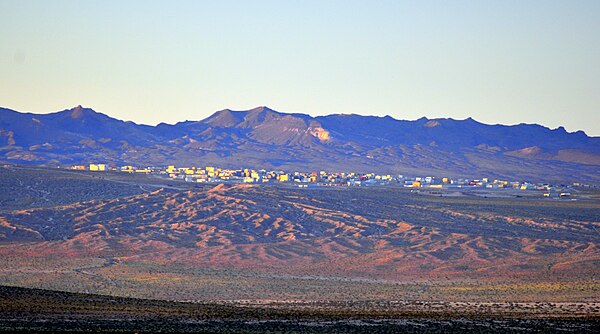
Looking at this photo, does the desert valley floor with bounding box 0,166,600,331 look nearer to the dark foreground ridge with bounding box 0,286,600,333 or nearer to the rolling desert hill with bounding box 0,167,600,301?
the rolling desert hill with bounding box 0,167,600,301

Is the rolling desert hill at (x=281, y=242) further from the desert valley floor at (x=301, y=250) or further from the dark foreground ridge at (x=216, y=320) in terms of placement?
the dark foreground ridge at (x=216, y=320)

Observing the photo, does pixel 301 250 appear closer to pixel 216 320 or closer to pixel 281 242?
pixel 281 242

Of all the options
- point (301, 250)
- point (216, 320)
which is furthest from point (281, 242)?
point (216, 320)

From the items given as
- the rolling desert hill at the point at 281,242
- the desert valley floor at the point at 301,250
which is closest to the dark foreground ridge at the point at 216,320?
the desert valley floor at the point at 301,250

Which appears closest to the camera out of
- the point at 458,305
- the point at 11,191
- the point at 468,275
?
the point at 458,305

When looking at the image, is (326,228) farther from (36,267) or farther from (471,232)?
(36,267)

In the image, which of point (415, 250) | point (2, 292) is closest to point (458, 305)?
point (2, 292)
